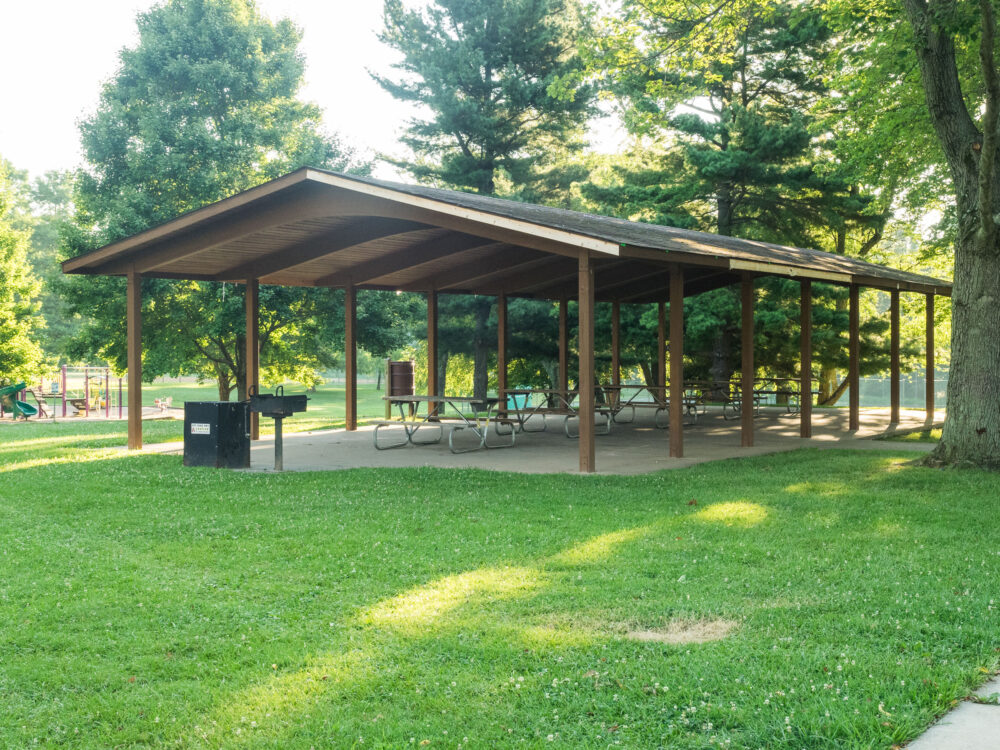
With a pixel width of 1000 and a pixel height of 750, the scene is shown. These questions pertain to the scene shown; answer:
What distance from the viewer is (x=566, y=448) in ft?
43.4

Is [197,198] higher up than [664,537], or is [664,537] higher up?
[197,198]

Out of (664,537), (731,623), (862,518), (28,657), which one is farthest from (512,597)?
(862,518)

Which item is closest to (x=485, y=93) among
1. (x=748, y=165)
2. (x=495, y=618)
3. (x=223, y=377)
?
(x=748, y=165)

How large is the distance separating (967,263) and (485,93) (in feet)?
52.7

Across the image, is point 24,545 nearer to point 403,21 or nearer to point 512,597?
point 512,597

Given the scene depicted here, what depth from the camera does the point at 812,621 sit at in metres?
4.37

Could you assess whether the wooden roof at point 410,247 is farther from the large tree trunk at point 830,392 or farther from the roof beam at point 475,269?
the large tree trunk at point 830,392

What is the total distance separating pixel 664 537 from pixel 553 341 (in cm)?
1859

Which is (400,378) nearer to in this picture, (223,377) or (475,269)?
(475,269)

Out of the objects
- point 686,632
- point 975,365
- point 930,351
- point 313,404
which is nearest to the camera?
point 686,632

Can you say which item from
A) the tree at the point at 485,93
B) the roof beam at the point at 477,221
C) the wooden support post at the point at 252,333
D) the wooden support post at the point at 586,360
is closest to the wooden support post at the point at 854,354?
the wooden support post at the point at 586,360

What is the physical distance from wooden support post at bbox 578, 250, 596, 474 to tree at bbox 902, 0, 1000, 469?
4271 mm

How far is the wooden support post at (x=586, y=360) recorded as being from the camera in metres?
10.1

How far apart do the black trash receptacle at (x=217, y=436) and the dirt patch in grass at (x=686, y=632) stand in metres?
7.88
